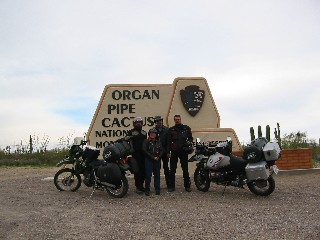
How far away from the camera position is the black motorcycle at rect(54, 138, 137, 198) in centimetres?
902

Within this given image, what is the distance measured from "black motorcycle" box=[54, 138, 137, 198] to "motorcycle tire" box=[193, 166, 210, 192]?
1.54 metres

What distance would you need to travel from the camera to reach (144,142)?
362 inches

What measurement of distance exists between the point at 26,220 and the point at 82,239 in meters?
1.66

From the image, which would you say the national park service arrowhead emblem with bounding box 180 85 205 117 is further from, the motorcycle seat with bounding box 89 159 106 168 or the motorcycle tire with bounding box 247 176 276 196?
the motorcycle tire with bounding box 247 176 276 196

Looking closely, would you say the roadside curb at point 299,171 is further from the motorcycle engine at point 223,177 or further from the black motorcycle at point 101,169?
the black motorcycle at point 101,169

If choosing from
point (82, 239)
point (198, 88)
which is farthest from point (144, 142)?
point (198, 88)

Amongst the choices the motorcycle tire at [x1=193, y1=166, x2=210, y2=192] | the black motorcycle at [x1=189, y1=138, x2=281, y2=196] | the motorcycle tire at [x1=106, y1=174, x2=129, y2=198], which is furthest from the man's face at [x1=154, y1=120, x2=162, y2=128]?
the motorcycle tire at [x1=106, y1=174, x2=129, y2=198]

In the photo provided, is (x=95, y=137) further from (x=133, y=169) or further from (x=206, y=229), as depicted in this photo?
(x=206, y=229)

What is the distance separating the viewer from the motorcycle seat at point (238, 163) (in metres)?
8.78

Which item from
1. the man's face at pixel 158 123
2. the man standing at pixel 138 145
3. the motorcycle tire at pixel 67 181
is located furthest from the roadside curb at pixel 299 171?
the motorcycle tire at pixel 67 181

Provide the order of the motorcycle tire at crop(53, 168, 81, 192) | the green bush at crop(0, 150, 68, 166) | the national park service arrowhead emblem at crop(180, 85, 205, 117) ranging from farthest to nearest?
the green bush at crop(0, 150, 68, 166) → the national park service arrowhead emblem at crop(180, 85, 205, 117) → the motorcycle tire at crop(53, 168, 81, 192)

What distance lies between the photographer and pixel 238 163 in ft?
29.0

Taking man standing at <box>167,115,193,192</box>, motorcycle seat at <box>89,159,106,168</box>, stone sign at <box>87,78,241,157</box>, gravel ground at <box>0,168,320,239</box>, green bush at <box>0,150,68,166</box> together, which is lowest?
gravel ground at <box>0,168,320,239</box>

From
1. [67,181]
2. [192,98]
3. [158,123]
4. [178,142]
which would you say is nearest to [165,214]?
[178,142]
